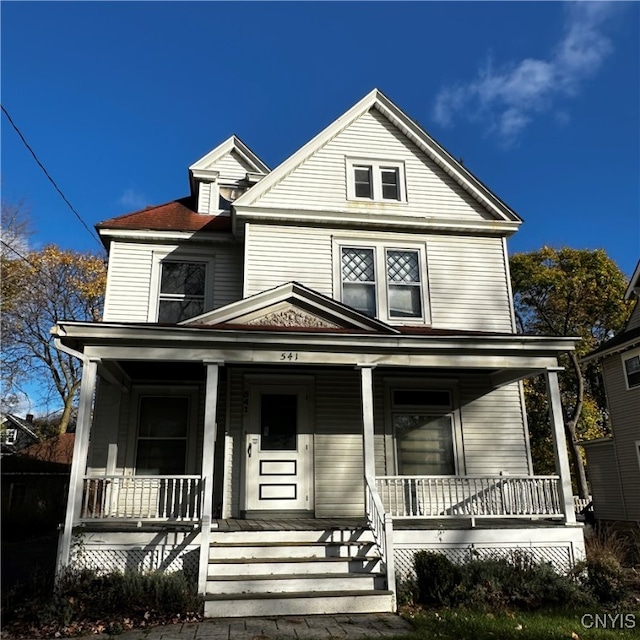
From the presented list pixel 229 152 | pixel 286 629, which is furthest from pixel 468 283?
pixel 286 629

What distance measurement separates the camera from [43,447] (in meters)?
24.3

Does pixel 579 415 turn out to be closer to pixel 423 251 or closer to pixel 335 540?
pixel 423 251

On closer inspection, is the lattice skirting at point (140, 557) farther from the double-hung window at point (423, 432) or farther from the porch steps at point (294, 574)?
the double-hung window at point (423, 432)

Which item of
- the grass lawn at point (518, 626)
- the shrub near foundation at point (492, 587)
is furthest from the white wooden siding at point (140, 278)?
the grass lawn at point (518, 626)

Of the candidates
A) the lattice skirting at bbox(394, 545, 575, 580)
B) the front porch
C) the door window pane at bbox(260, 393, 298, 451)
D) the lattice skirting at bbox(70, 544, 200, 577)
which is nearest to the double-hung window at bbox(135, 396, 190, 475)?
the front porch

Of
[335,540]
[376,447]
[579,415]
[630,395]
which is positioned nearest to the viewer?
[335,540]

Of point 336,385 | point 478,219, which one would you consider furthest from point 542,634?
point 478,219

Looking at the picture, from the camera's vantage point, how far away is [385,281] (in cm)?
1141

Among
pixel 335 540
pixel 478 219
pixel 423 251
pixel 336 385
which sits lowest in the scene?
pixel 335 540

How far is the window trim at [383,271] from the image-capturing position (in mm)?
11211

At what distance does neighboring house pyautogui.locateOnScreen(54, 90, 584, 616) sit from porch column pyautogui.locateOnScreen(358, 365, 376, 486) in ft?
0.12

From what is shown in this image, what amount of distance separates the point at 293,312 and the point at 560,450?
16.3 ft

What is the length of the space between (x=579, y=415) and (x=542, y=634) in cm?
2269

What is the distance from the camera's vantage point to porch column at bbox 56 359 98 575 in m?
7.29
